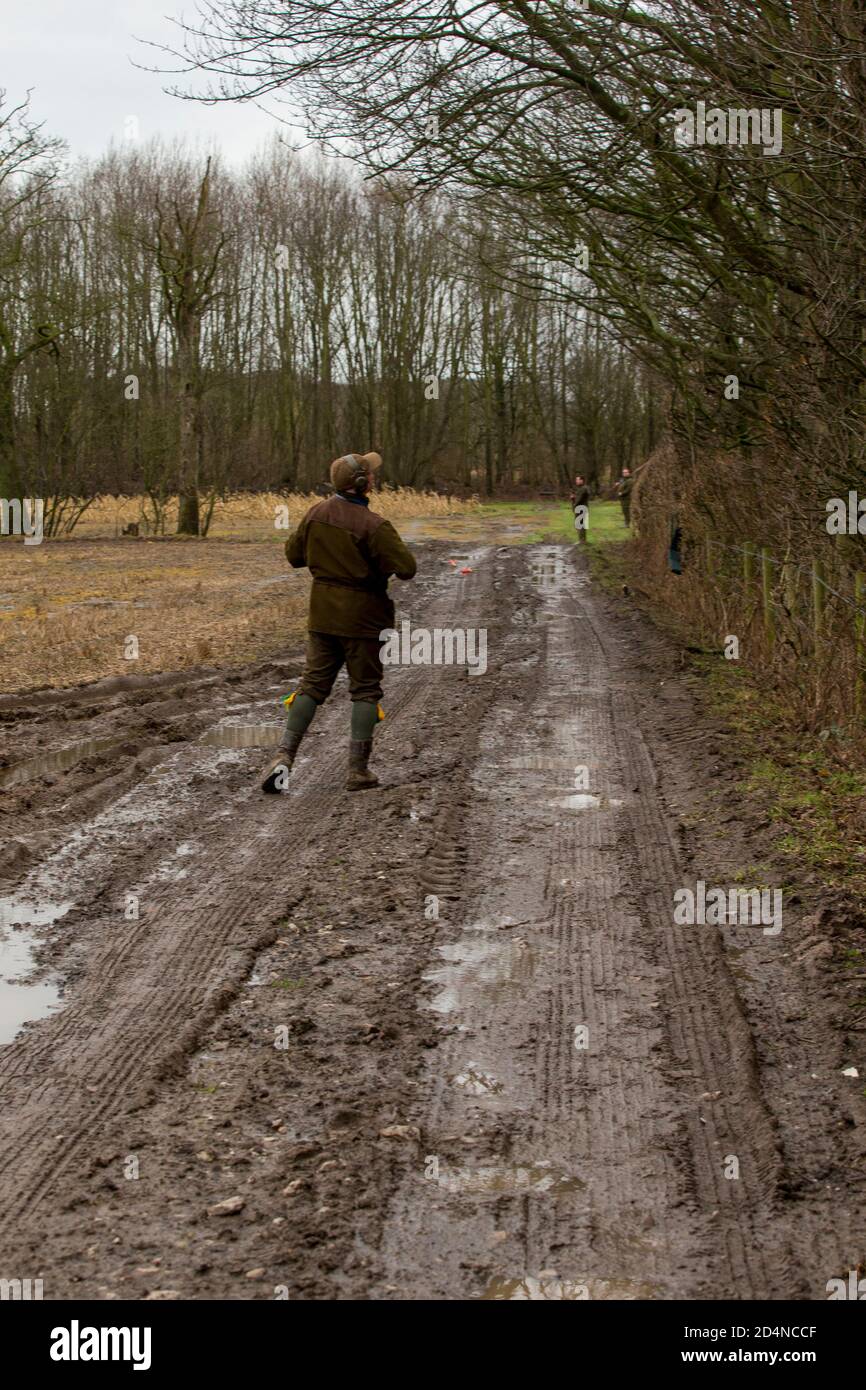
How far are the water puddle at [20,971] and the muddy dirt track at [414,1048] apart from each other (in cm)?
4

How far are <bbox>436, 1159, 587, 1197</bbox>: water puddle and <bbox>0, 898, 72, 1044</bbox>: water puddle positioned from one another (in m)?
1.93

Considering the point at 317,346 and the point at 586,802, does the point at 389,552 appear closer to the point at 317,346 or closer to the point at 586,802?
the point at 586,802

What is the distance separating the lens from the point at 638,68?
11109 millimetres

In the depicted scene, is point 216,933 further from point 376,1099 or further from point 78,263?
point 78,263

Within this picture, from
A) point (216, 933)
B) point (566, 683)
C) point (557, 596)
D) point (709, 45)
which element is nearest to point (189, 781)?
point (216, 933)

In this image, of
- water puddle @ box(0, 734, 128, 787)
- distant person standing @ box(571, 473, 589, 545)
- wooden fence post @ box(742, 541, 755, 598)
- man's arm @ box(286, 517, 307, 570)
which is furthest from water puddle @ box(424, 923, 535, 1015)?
distant person standing @ box(571, 473, 589, 545)

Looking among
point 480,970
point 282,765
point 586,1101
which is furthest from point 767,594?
point 586,1101

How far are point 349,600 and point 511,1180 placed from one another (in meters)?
5.22

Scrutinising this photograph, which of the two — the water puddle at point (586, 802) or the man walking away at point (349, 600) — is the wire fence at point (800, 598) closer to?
the water puddle at point (586, 802)

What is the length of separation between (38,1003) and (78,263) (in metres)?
47.5

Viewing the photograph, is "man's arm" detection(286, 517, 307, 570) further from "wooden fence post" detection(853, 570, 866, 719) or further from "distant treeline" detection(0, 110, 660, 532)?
"distant treeline" detection(0, 110, 660, 532)

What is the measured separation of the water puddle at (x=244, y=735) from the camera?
34.3 feet

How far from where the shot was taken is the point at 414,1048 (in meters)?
4.95

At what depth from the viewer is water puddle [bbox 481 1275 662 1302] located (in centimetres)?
347
